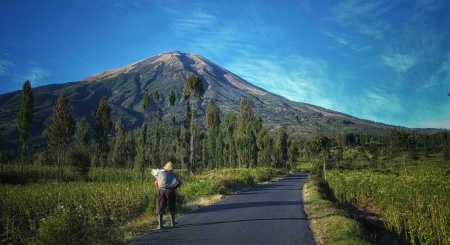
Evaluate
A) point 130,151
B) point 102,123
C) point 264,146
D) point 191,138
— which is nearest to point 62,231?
point 191,138

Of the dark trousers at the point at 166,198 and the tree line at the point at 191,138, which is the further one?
the tree line at the point at 191,138

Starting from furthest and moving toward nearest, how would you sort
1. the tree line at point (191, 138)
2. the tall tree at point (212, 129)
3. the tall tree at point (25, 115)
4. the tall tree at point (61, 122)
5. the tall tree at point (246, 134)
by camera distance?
the tall tree at point (246, 134)
the tall tree at point (212, 129)
the tall tree at point (61, 122)
the tall tree at point (25, 115)
the tree line at point (191, 138)

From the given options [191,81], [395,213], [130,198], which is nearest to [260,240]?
[395,213]

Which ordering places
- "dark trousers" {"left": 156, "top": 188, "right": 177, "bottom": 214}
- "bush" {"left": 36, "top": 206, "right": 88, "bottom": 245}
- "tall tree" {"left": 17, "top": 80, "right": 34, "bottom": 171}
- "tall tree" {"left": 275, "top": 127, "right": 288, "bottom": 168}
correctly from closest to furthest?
1. "bush" {"left": 36, "top": 206, "right": 88, "bottom": 245}
2. "dark trousers" {"left": 156, "top": 188, "right": 177, "bottom": 214}
3. "tall tree" {"left": 17, "top": 80, "right": 34, "bottom": 171}
4. "tall tree" {"left": 275, "top": 127, "right": 288, "bottom": 168}

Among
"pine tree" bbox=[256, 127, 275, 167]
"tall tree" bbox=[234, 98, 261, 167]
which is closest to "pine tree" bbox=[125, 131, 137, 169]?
"tall tree" bbox=[234, 98, 261, 167]

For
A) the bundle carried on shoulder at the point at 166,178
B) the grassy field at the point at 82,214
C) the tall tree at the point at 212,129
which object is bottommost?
the grassy field at the point at 82,214

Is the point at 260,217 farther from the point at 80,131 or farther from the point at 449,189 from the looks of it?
the point at 80,131

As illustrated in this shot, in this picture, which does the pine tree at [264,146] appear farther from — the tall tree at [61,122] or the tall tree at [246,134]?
the tall tree at [61,122]

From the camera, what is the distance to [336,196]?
25.2 m

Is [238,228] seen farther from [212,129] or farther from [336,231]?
[212,129]

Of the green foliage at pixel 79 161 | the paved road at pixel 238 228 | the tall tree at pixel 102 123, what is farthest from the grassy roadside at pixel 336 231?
the tall tree at pixel 102 123

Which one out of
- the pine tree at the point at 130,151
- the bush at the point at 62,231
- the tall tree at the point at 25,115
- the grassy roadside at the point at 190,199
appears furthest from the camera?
the pine tree at the point at 130,151

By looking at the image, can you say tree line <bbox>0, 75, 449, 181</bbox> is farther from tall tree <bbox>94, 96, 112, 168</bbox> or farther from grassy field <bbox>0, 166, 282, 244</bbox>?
grassy field <bbox>0, 166, 282, 244</bbox>

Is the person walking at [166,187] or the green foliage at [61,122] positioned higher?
the green foliage at [61,122]
